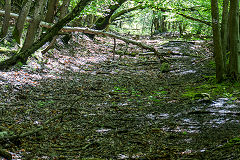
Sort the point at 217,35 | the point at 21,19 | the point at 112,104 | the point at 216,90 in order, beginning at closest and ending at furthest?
the point at 112,104
the point at 216,90
the point at 217,35
the point at 21,19

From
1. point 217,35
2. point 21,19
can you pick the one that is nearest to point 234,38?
point 217,35

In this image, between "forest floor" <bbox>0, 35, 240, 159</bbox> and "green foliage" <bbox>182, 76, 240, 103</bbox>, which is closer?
"forest floor" <bbox>0, 35, 240, 159</bbox>

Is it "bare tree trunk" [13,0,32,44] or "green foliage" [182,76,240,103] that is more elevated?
"bare tree trunk" [13,0,32,44]

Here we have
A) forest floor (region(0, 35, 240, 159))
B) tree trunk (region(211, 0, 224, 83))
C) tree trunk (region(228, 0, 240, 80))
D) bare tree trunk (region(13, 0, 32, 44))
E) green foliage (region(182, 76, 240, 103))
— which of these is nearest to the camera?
forest floor (region(0, 35, 240, 159))

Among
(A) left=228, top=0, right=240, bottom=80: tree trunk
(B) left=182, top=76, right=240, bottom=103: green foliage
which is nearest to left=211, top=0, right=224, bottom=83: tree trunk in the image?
(A) left=228, top=0, right=240, bottom=80: tree trunk

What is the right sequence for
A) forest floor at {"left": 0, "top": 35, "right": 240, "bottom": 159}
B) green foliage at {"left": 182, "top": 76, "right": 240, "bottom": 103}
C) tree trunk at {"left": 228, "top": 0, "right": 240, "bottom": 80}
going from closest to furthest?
forest floor at {"left": 0, "top": 35, "right": 240, "bottom": 159} → green foliage at {"left": 182, "top": 76, "right": 240, "bottom": 103} → tree trunk at {"left": 228, "top": 0, "right": 240, "bottom": 80}

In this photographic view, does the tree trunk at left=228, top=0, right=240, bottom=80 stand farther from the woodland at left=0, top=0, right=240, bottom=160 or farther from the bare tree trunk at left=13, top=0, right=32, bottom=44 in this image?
the bare tree trunk at left=13, top=0, right=32, bottom=44

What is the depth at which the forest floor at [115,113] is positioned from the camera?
13.5ft

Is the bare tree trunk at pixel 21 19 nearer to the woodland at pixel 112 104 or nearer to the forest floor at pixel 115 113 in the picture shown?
the woodland at pixel 112 104

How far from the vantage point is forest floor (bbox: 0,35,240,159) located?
413 centimetres

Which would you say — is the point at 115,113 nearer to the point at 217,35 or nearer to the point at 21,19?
the point at 217,35

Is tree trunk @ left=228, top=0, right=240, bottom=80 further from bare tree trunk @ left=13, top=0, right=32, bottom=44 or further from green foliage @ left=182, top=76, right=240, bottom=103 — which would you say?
bare tree trunk @ left=13, top=0, right=32, bottom=44

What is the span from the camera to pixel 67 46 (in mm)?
16531

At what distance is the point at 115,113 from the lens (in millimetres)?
6762
